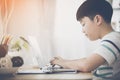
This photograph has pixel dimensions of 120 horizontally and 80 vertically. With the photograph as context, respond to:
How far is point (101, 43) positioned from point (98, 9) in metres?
0.16

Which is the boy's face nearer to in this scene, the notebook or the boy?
the boy

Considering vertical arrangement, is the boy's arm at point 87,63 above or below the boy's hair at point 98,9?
below

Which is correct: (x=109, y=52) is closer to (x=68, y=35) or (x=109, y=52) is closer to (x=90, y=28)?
(x=90, y=28)

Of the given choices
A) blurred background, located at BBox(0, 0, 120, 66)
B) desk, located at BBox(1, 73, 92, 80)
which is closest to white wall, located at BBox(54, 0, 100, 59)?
blurred background, located at BBox(0, 0, 120, 66)

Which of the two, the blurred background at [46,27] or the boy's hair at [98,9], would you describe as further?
the blurred background at [46,27]

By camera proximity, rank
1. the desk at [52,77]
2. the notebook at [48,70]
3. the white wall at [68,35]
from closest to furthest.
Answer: the desk at [52,77] < the notebook at [48,70] < the white wall at [68,35]

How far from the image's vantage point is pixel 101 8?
3.91 feet

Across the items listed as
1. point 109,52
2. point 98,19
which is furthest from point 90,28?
point 109,52

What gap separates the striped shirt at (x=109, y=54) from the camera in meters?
1.07

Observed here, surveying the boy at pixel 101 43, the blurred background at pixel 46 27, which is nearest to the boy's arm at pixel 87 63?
the boy at pixel 101 43

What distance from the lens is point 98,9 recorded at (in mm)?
1188

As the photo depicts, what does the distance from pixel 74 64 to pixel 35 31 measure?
0.29 metres

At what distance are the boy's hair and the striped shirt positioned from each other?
9cm

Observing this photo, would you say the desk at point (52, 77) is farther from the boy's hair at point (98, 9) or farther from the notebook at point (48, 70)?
the boy's hair at point (98, 9)
